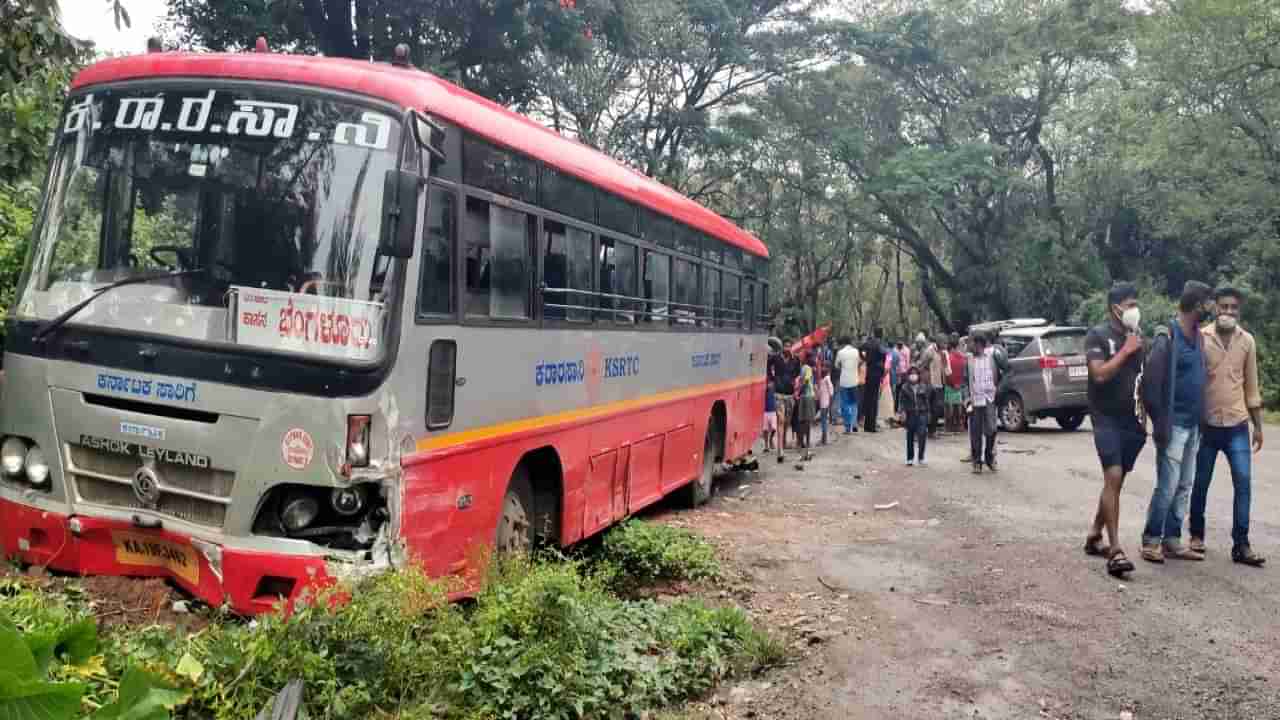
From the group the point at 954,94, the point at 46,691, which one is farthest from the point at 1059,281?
the point at 46,691

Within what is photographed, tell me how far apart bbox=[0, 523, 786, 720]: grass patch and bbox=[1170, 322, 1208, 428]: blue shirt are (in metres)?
4.51

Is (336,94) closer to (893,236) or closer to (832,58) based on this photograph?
(832,58)

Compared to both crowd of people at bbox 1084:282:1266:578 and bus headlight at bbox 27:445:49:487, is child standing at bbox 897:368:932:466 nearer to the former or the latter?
crowd of people at bbox 1084:282:1266:578

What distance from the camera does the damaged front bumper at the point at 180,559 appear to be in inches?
189

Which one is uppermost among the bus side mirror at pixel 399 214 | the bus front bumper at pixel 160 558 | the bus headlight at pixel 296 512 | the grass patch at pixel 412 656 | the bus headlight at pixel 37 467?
the bus side mirror at pixel 399 214

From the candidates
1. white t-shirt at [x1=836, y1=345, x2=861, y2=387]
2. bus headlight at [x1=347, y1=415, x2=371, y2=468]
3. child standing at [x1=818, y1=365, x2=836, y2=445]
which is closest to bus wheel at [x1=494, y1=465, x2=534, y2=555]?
bus headlight at [x1=347, y1=415, x2=371, y2=468]

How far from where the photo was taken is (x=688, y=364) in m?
10.8

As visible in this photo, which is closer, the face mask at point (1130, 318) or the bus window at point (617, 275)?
the face mask at point (1130, 318)

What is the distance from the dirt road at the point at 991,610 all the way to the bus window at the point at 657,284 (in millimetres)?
2079

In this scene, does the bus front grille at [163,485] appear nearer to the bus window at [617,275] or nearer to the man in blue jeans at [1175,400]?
A: the bus window at [617,275]

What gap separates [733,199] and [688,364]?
24284 millimetres

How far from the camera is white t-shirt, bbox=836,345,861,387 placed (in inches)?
738

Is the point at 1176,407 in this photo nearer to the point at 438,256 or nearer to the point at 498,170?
the point at 498,170

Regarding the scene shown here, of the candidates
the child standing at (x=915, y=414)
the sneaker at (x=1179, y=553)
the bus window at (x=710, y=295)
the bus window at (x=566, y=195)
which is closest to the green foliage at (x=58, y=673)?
the bus window at (x=566, y=195)
